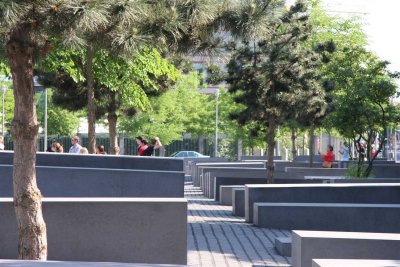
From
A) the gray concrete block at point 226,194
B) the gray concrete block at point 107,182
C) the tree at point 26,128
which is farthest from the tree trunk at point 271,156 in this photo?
the tree at point 26,128

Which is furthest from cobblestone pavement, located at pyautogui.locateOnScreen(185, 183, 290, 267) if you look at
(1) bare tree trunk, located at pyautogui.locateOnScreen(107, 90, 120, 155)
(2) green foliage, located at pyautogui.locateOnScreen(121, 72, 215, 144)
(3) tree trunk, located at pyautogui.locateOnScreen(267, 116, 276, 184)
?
(2) green foliage, located at pyautogui.locateOnScreen(121, 72, 215, 144)

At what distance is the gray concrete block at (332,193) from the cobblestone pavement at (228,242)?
78cm

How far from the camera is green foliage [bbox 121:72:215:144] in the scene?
58.9 metres

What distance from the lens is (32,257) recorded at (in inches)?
368

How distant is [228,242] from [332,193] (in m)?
3.45

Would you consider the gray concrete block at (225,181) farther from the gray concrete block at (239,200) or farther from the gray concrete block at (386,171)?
the gray concrete block at (386,171)

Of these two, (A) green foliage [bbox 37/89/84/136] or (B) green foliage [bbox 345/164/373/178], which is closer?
(B) green foliage [bbox 345/164/373/178]

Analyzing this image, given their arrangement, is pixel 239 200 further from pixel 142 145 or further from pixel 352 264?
pixel 352 264

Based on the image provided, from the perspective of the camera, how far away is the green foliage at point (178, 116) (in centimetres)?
5894

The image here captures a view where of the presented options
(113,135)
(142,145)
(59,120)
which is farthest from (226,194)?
(59,120)

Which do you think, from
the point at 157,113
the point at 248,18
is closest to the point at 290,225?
the point at 248,18

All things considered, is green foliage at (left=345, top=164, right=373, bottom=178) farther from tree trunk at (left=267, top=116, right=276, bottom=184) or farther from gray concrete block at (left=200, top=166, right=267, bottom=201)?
gray concrete block at (left=200, top=166, right=267, bottom=201)

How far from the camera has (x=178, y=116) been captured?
63.6 m

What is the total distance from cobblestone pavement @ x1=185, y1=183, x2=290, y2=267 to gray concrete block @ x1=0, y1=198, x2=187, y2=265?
88 centimetres
